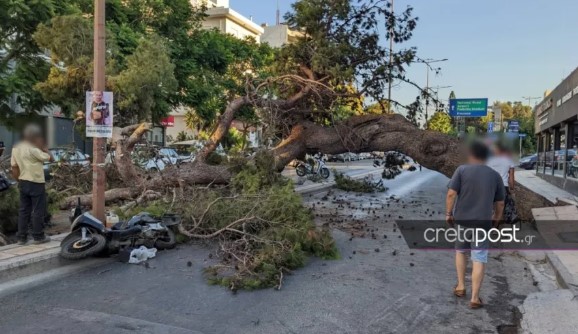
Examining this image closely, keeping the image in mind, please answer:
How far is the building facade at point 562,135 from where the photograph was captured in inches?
649

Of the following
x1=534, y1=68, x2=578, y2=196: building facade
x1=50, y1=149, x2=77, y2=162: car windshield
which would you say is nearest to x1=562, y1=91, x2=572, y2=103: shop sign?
x1=534, y1=68, x2=578, y2=196: building facade

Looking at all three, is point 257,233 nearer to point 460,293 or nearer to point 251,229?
point 251,229

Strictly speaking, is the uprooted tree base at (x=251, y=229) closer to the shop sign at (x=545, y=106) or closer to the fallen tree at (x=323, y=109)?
the fallen tree at (x=323, y=109)

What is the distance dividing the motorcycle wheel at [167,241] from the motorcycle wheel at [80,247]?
1.01 m

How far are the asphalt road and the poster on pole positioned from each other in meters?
2.11

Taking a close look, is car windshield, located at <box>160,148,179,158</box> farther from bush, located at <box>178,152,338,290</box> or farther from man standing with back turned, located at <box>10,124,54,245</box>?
man standing with back turned, located at <box>10,124,54,245</box>

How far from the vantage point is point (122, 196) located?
10836 millimetres

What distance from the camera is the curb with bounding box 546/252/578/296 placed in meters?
5.75

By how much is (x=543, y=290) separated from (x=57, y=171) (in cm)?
1023

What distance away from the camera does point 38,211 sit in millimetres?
7105

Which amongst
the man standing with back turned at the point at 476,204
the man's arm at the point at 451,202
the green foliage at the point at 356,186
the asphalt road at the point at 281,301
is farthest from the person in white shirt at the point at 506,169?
the green foliage at the point at 356,186

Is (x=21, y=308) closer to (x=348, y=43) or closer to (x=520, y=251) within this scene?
(x=520, y=251)

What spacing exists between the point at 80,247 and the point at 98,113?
2113 millimetres

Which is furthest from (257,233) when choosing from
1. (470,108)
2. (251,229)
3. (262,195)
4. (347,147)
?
(470,108)
